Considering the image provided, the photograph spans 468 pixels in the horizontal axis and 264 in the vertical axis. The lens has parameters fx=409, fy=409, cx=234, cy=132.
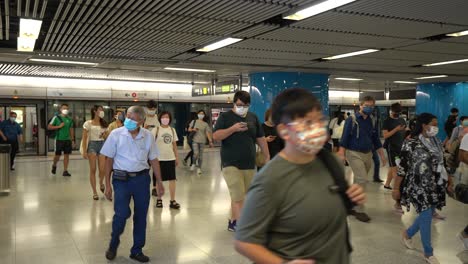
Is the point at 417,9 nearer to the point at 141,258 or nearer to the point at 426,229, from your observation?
the point at 426,229

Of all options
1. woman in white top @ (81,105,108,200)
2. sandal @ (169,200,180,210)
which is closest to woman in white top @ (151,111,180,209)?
sandal @ (169,200,180,210)

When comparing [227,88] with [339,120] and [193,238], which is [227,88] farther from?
[193,238]

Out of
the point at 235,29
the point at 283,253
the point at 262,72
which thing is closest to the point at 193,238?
the point at 235,29

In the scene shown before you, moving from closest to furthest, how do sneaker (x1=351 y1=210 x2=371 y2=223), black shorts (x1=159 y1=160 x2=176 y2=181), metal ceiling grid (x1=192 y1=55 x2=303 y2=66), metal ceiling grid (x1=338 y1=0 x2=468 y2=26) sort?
metal ceiling grid (x1=338 y1=0 x2=468 y2=26) < sneaker (x1=351 y1=210 x2=371 y2=223) < black shorts (x1=159 y1=160 x2=176 y2=181) < metal ceiling grid (x1=192 y1=55 x2=303 y2=66)

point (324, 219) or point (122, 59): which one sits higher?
point (122, 59)

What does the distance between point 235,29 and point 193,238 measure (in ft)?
10.4

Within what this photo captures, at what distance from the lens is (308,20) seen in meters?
5.58

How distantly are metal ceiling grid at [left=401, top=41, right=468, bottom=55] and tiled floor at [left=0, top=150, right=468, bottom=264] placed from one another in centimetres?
287

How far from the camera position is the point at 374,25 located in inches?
234

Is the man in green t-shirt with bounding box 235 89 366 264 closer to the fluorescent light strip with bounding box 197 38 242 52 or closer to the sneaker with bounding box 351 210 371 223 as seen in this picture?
the sneaker with bounding box 351 210 371 223

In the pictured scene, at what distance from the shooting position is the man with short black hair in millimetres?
4809

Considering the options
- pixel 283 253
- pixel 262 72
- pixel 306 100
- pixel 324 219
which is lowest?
pixel 283 253

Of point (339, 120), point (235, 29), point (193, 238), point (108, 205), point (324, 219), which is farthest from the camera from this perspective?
point (339, 120)

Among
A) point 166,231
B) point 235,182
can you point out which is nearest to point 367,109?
point 235,182
